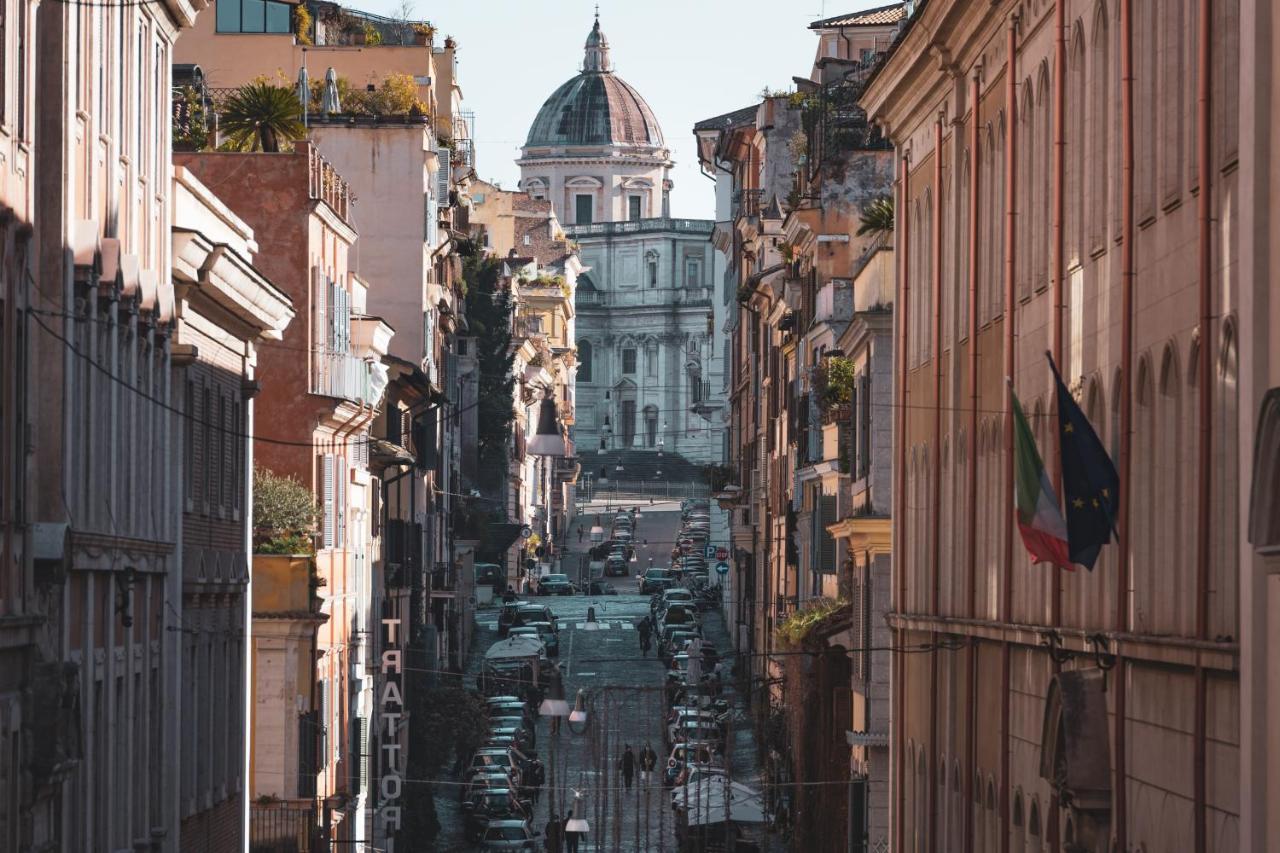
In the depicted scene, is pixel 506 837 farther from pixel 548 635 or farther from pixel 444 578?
pixel 548 635

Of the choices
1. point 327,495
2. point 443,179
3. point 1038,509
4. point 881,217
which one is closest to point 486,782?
point 443,179

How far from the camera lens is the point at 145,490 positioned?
29.9 m

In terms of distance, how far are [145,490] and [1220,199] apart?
13163 mm

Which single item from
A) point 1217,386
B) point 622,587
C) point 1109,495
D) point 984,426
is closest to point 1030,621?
point 984,426

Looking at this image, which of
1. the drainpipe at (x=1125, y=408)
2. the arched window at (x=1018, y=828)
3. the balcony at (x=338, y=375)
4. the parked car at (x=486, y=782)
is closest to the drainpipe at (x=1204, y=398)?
the drainpipe at (x=1125, y=408)

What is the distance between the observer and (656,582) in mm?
121438

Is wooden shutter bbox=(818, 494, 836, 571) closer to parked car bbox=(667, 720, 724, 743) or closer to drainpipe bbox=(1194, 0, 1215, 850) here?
parked car bbox=(667, 720, 724, 743)

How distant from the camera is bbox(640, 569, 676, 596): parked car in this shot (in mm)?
120750

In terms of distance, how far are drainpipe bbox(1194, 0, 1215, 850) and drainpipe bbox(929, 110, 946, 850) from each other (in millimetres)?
14413

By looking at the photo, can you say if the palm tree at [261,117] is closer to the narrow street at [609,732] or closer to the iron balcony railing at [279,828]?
the iron balcony railing at [279,828]

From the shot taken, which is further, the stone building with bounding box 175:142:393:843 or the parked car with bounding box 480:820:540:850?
the parked car with bounding box 480:820:540:850

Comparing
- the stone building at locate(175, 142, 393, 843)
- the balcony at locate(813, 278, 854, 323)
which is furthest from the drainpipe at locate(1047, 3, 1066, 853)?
the balcony at locate(813, 278, 854, 323)

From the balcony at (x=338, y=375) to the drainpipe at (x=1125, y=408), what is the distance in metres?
22.4

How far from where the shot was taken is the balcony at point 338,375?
44750 millimetres
